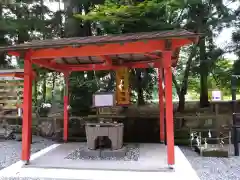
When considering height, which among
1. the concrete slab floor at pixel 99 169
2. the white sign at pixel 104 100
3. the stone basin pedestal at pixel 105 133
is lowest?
the concrete slab floor at pixel 99 169

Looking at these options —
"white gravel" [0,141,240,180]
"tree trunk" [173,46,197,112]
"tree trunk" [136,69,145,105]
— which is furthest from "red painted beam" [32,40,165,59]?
"tree trunk" [136,69,145,105]

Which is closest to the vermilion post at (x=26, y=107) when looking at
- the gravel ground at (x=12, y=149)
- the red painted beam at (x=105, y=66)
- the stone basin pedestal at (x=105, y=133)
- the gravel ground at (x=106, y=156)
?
the gravel ground at (x=12, y=149)

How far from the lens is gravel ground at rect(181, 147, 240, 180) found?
4156mm

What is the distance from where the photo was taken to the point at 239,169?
184 inches

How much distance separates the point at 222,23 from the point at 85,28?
16.5 feet

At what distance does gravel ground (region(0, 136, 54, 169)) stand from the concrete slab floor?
0.74 meters

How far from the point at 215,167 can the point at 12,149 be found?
5371 millimetres

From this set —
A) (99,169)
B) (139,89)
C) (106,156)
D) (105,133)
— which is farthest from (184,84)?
(99,169)

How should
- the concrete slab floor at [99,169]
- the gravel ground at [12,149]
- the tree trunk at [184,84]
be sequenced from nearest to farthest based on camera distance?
the concrete slab floor at [99,169], the gravel ground at [12,149], the tree trunk at [184,84]

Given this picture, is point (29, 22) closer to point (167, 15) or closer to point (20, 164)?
point (167, 15)

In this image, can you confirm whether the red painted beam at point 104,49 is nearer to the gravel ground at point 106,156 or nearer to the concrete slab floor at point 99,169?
the concrete slab floor at point 99,169

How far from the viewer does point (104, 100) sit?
233 inches

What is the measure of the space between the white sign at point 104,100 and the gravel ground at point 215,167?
7.76ft

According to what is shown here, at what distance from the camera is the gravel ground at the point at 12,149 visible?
5.43m
